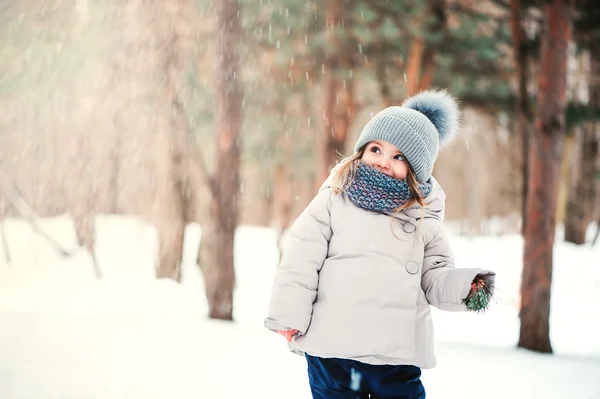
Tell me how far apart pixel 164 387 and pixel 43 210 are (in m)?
9.35

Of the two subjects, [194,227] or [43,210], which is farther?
[194,227]

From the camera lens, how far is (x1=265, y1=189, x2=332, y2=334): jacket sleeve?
2121 mm

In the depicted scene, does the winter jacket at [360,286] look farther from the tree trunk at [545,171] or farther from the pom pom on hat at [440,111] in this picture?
the tree trunk at [545,171]

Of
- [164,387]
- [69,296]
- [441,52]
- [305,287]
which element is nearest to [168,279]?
[69,296]

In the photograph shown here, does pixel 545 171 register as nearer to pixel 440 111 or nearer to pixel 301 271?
pixel 440 111

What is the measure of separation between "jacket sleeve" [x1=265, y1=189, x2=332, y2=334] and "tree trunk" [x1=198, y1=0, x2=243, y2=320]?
525cm

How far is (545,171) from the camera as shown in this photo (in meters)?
6.01

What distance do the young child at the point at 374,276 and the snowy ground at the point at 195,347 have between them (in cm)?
35

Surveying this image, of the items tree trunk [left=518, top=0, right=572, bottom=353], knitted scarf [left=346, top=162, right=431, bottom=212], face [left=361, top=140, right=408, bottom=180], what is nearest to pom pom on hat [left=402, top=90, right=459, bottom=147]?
face [left=361, top=140, right=408, bottom=180]

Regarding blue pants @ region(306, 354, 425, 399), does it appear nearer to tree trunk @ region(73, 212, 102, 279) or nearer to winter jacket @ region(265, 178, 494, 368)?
winter jacket @ region(265, 178, 494, 368)

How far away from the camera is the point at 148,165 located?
446 inches

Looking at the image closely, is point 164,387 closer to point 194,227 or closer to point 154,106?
point 154,106

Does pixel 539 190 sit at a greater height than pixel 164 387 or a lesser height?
greater

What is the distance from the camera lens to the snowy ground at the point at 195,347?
4.38m
